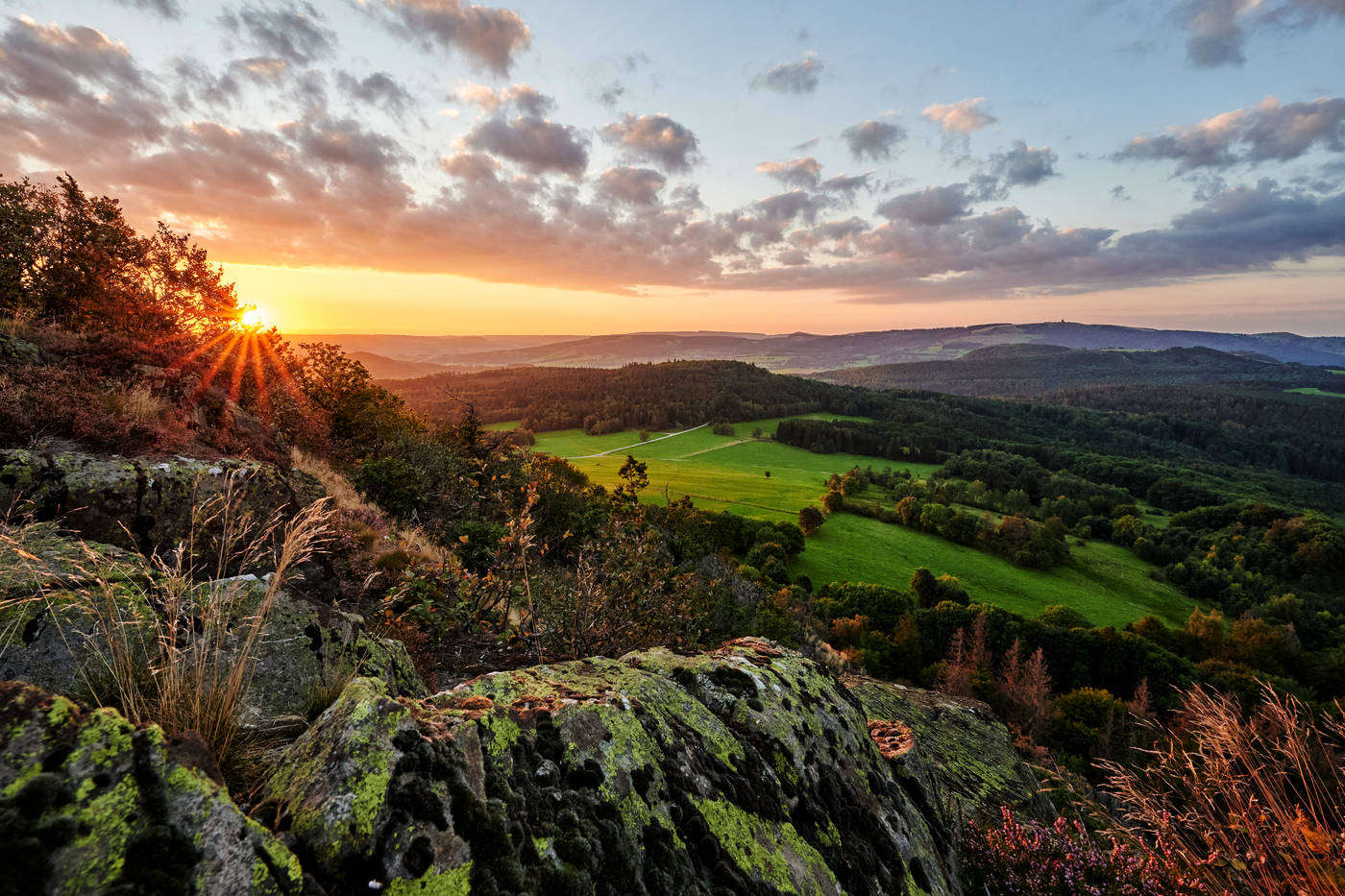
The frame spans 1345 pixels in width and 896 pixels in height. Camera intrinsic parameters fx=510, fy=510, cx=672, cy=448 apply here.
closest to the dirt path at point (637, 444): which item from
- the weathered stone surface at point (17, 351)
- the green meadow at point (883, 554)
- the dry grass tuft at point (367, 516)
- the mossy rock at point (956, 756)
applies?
the green meadow at point (883, 554)

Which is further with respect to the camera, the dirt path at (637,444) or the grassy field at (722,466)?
the dirt path at (637,444)

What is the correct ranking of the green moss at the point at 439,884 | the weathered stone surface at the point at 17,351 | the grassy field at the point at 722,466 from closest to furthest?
the green moss at the point at 439,884
the weathered stone surface at the point at 17,351
the grassy field at the point at 722,466

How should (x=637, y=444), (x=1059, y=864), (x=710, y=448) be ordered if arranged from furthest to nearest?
1. (x=637, y=444)
2. (x=710, y=448)
3. (x=1059, y=864)

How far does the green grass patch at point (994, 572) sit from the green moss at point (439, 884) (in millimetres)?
51816

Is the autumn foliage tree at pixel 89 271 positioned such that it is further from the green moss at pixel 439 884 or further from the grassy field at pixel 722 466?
the grassy field at pixel 722 466

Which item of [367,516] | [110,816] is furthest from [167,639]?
[367,516]

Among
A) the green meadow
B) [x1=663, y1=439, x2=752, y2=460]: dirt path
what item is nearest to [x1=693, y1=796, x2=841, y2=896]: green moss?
the green meadow

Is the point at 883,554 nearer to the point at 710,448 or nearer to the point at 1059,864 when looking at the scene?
the point at 710,448

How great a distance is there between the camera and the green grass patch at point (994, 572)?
54844 millimetres

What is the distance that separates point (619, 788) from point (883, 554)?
64.6 m

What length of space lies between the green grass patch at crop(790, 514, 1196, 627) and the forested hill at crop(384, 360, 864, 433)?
75281 mm

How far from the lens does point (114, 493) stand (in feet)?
22.0

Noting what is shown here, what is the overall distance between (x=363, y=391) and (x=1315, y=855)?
81.0 ft

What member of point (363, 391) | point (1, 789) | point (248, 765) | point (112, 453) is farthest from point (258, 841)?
point (363, 391)
